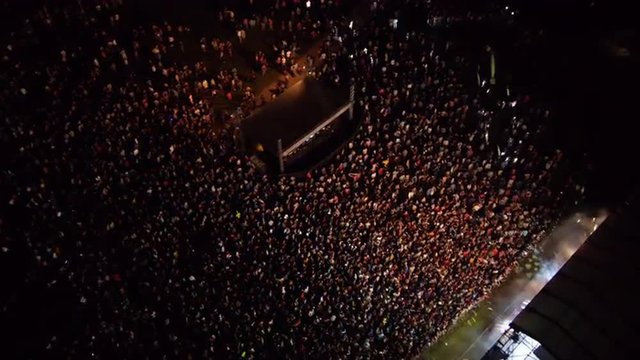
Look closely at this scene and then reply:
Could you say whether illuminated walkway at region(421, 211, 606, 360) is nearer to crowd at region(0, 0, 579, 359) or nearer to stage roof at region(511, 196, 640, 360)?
crowd at region(0, 0, 579, 359)

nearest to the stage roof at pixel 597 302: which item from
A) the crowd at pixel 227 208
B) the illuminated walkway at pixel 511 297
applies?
the crowd at pixel 227 208

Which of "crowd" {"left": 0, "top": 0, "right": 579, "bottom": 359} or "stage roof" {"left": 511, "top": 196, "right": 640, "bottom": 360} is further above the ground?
"stage roof" {"left": 511, "top": 196, "right": 640, "bottom": 360}

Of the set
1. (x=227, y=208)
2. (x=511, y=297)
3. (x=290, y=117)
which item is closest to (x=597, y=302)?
(x=511, y=297)

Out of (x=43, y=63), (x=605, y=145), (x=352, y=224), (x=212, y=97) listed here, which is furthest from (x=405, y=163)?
(x=43, y=63)

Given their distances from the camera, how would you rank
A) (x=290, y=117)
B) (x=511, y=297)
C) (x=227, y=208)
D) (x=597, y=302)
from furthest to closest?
(x=290, y=117), (x=511, y=297), (x=227, y=208), (x=597, y=302)

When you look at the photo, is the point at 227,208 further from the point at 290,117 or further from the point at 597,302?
the point at 597,302

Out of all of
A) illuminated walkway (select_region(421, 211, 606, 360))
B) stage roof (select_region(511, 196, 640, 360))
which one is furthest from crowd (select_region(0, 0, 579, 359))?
stage roof (select_region(511, 196, 640, 360))

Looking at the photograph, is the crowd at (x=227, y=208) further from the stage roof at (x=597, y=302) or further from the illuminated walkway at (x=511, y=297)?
the stage roof at (x=597, y=302)
